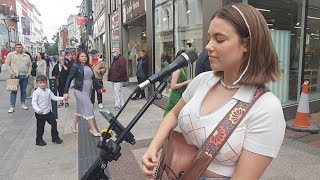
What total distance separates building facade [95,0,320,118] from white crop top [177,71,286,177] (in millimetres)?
4203

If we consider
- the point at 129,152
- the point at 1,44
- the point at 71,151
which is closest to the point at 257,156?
the point at 129,152

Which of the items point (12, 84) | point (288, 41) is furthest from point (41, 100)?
point (288, 41)

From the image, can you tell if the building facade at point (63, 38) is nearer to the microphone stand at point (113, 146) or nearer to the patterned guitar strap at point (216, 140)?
the microphone stand at point (113, 146)

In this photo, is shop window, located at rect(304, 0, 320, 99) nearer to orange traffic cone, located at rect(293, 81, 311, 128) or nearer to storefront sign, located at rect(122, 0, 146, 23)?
orange traffic cone, located at rect(293, 81, 311, 128)

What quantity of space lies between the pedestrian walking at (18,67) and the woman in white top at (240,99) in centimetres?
862

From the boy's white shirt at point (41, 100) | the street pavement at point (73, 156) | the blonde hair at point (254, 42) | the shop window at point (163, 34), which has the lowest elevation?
the street pavement at point (73, 156)

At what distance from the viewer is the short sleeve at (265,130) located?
1206 millimetres

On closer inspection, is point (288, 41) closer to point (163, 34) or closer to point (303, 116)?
point (303, 116)

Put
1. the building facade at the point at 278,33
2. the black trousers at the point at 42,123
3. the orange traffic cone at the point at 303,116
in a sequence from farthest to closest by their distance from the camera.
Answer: the building facade at the point at 278,33
the orange traffic cone at the point at 303,116
the black trousers at the point at 42,123

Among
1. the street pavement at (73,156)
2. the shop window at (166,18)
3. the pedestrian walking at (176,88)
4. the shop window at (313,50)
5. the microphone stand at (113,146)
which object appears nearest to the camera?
the microphone stand at (113,146)

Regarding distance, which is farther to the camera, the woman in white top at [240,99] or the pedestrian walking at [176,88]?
the pedestrian walking at [176,88]

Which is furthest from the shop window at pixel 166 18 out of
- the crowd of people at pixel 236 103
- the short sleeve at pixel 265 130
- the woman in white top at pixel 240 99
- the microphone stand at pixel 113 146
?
the short sleeve at pixel 265 130

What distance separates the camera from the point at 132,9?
41.8 feet

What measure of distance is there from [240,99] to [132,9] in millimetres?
12004
